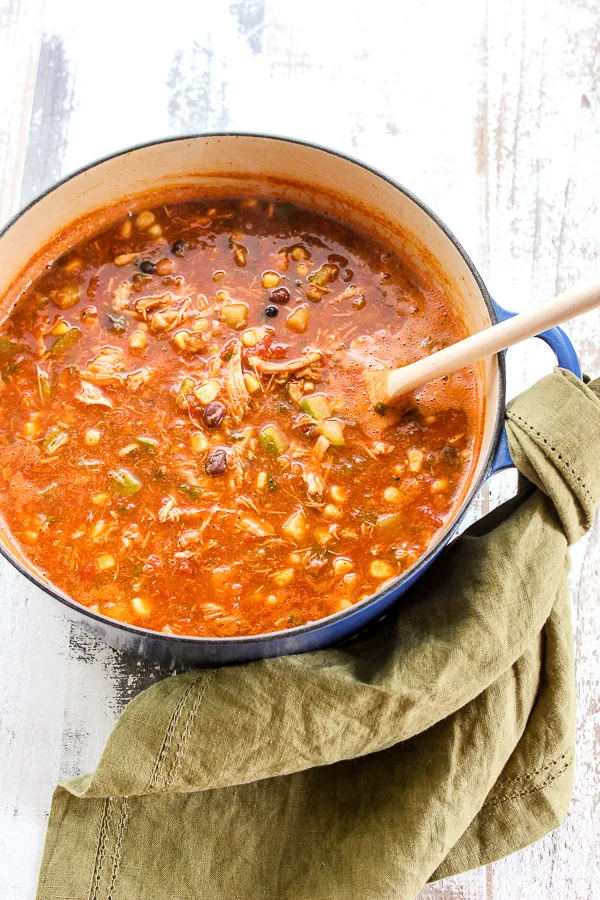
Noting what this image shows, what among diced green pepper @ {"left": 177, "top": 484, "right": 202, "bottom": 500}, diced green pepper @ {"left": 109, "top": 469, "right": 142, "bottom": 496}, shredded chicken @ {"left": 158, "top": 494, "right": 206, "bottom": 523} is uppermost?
diced green pepper @ {"left": 109, "top": 469, "right": 142, "bottom": 496}

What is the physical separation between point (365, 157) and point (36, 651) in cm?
227

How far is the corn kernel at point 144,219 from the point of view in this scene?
3.51 metres

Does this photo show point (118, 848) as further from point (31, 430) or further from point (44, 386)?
point (44, 386)

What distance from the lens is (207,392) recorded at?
3127 millimetres

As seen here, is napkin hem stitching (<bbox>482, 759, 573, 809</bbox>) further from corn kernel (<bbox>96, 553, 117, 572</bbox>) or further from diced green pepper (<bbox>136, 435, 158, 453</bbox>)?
diced green pepper (<bbox>136, 435, 158, 453</bbox>)

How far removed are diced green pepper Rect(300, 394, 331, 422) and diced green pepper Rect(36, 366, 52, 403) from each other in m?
0.85

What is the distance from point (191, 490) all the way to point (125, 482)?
215 mm

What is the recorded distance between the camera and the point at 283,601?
2.95 meters

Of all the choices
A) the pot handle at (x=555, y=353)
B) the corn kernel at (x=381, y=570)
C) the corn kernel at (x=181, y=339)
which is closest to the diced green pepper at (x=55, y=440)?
the corn kernel at (x=181, y=339)

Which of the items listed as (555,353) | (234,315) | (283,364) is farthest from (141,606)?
(555,353)

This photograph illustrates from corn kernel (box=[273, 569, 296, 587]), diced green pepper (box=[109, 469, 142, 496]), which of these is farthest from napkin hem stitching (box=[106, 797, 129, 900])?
diced green pepper (box=[109, 469, 142, 496])

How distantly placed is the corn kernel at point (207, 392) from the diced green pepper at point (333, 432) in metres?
0.37

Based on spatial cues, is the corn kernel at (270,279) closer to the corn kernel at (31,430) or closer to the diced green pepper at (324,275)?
the diced green pepper at (324,275)

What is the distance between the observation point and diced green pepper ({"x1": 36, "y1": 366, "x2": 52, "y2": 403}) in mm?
3182
